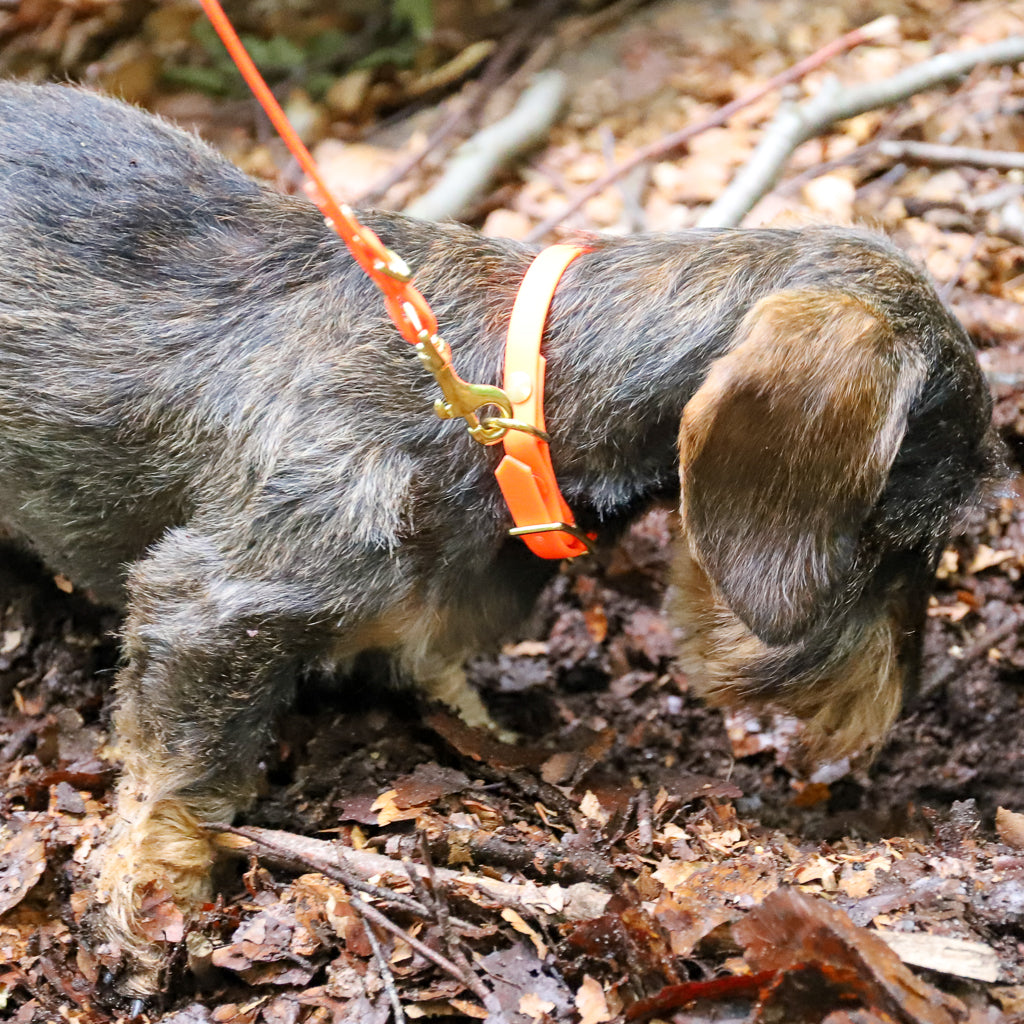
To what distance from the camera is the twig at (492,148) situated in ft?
17.1

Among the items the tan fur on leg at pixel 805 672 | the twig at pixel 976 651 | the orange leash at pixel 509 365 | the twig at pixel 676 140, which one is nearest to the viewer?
the orange leash at pixel 509 365

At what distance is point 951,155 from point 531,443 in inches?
140

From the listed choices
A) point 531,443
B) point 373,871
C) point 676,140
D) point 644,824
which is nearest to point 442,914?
point 373,871

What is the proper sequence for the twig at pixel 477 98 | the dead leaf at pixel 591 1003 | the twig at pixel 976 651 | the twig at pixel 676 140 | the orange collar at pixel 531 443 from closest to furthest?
1. the dead leaf at pixel 591 1003
2. the orange collar at pixel 531 443
3. the twig at pixel 976 651
4. the twig at pixel 676 140
5. the twig at pixel 477 98

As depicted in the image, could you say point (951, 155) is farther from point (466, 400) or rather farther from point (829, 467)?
point (466, 400)

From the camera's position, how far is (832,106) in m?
4.95

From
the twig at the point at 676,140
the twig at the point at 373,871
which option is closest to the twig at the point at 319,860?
the twig at the point at 373,871

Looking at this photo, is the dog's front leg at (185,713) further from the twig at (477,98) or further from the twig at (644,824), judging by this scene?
the twig at (477,98)

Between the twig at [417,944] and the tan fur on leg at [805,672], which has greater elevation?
the tan fur on leg at [805,672]

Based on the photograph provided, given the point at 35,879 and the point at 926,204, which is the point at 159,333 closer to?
the point at 35,879

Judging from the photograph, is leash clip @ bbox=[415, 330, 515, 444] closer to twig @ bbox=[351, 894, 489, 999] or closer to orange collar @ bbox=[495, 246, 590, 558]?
orange collar @ bbox=[495, 246, 590, 558]

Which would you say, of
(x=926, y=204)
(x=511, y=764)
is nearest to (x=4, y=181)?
(x=511, y=764)

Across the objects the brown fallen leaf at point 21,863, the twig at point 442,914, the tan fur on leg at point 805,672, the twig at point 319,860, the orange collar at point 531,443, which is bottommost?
the brown fallen leaf at point 21,863

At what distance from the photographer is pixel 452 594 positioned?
115 inches
